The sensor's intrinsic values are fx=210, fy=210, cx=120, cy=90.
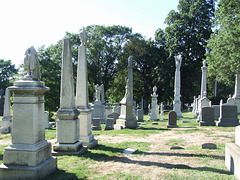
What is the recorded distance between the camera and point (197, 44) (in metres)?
32.4

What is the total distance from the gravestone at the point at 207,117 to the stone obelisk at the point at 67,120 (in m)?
9.49

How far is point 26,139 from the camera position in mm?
4344

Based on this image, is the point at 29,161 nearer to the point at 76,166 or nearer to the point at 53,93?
the point at 76,166

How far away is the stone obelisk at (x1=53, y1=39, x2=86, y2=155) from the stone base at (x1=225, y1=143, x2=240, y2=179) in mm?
3990

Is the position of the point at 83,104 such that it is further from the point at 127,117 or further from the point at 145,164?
the point at 127,117

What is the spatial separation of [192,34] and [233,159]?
31410 millimetres

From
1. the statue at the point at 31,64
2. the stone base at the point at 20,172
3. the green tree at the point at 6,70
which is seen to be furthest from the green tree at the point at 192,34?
the green tree at the point at 6,70

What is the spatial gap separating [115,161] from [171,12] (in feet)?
111

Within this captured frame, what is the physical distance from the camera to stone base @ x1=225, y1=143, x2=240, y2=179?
4.29 metres

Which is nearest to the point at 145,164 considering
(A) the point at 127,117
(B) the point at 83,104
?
(B) the point at 83,104

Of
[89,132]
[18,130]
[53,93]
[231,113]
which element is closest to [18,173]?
[18,130]

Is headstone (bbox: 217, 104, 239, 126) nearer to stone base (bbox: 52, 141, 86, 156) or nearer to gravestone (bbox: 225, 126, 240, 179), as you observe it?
gravestone (bbox: 225, 126, 240, 179)

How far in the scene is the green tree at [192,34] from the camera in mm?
32406

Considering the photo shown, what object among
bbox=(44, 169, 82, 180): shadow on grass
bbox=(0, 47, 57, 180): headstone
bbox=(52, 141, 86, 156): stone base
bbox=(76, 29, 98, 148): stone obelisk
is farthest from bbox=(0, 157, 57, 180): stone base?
bbox=(76, 29, 98, 148): stone obelisk
